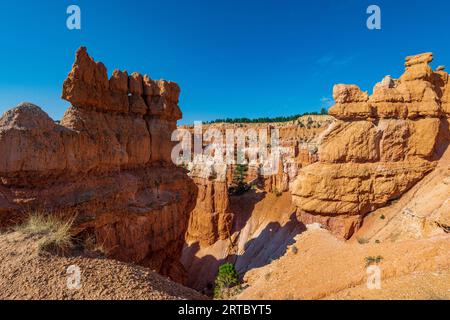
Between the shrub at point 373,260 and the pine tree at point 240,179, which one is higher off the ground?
the pine tree at point 240,179

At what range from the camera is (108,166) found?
43.4 ft

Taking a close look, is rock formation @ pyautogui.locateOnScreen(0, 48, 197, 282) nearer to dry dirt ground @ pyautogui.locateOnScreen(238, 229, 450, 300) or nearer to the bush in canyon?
dry dirt ground @ pyautogui.locateOnScreen(238, 229, 450, 300)

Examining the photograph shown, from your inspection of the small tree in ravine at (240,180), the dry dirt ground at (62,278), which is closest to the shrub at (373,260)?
the dry dirt ground at (62,278)

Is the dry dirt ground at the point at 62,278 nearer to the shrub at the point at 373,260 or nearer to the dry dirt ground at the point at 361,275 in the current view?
the dry dirt ground at the point at 361,275

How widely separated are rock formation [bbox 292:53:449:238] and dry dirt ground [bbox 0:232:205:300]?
1302 cm

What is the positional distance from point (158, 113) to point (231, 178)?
25060 mm

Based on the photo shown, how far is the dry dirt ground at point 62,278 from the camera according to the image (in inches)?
211

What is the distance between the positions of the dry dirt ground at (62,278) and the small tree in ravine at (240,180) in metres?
30.5

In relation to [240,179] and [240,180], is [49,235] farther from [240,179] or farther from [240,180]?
[240,179]

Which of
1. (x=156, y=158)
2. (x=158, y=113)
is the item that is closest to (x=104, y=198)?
(x=156, y=158)

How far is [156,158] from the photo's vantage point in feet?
55.6

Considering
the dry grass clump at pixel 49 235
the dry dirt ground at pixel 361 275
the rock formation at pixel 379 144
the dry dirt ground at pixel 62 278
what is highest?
the rock formation at pixel 379 144
